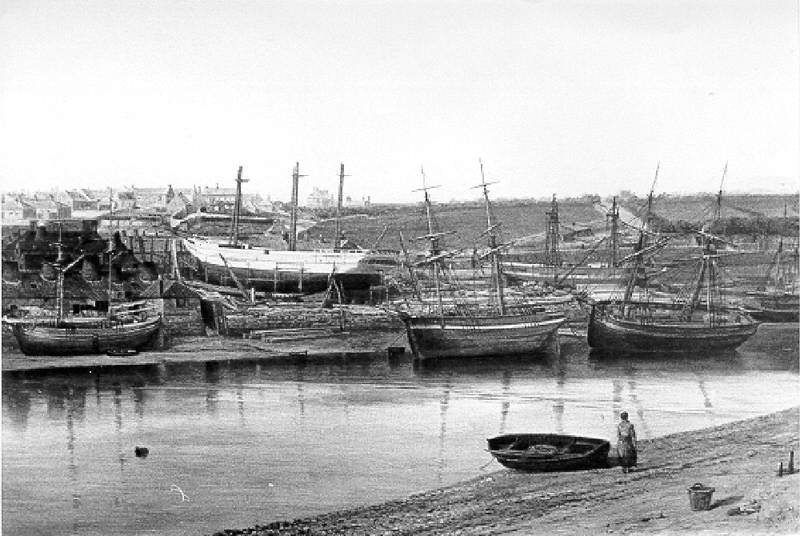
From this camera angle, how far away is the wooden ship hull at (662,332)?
5.37 meters

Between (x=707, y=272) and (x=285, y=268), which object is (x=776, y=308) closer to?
(x=707, y=272)

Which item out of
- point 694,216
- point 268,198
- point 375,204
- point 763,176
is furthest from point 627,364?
point 268,198

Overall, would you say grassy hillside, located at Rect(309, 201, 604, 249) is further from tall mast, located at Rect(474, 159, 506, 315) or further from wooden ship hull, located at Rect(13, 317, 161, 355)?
wooden ship hull, located at Rect(13, 317, 161, 355)

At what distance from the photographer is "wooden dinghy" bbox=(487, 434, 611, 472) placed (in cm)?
492

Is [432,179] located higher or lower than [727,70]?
lower

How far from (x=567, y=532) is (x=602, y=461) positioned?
0.47 m

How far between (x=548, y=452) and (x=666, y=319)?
1.02 meters

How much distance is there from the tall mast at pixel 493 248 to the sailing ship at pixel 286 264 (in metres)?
0.54

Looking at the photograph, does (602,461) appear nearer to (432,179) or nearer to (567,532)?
(567,532)

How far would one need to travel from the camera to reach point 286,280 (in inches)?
204

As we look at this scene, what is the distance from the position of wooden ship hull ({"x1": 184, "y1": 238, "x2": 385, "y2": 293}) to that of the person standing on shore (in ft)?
4.52

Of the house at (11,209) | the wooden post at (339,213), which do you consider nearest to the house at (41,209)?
the house at (11,209)

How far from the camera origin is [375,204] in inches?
201

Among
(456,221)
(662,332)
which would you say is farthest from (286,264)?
(662,332)
